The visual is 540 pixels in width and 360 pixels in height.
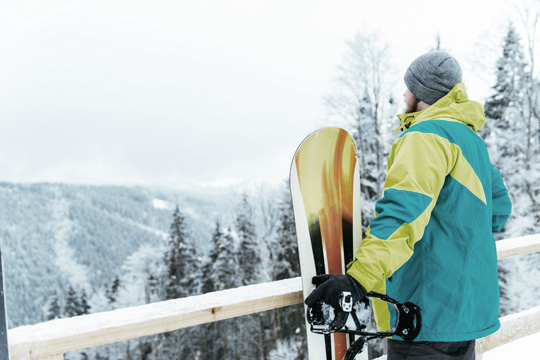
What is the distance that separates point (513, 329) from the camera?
7.84ft

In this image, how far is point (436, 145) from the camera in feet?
3.68

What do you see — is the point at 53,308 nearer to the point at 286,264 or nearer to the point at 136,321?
the point at 286,264

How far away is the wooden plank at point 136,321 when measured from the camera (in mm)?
1056

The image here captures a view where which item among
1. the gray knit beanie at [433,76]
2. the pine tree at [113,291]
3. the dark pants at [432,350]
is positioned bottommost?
the pine tree at [113,291]

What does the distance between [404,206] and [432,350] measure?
0.51 metres

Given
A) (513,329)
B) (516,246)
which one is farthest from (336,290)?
(513,329)

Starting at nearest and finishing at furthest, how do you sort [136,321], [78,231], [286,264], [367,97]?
[136,321] → [367,97] → [286,264] → [78,231]

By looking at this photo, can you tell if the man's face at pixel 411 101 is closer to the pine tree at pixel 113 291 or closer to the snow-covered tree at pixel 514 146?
the snow-covered tree at pixel 514 146

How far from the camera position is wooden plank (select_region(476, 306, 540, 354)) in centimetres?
224

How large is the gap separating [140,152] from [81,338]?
58.9m

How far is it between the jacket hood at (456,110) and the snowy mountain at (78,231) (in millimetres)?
22531

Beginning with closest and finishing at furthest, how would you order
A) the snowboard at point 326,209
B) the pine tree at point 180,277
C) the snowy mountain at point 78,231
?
the snowboard at point 326,209 < the pine tree at point 180,277 < the snowy mountain at point 78,231

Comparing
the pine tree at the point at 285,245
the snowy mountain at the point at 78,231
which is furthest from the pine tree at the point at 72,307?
the pine tree at the point at 285,245

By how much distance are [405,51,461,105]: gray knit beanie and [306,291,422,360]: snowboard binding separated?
0.67 metres
